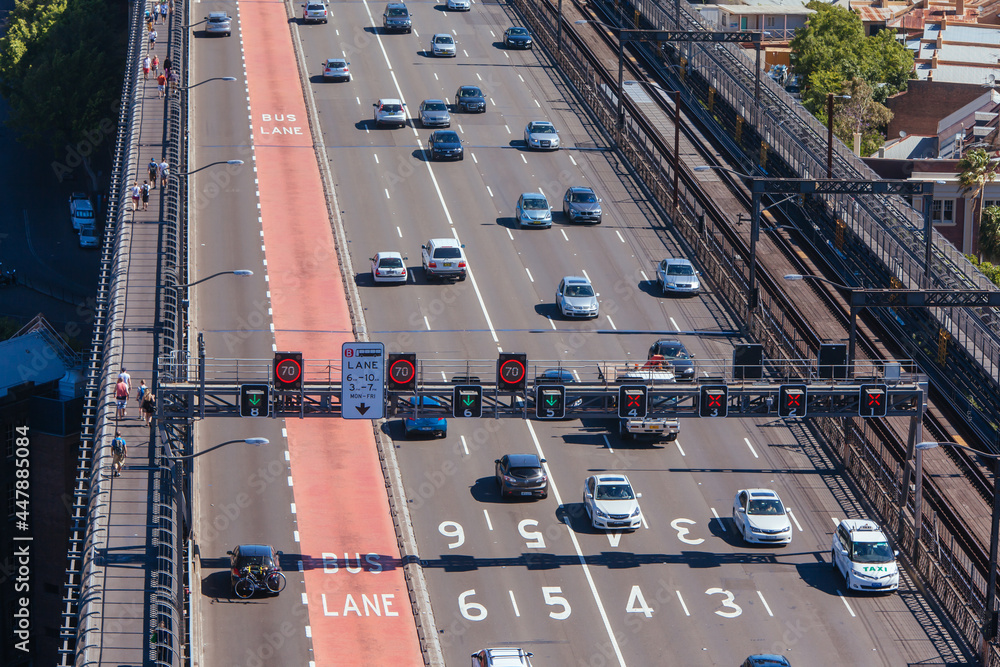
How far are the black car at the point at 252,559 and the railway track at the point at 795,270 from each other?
2456 centimetres

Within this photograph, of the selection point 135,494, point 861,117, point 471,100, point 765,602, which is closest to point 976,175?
point 861,117

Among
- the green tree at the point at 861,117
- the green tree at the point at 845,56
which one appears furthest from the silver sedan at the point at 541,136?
the green tree at the point at 845,56

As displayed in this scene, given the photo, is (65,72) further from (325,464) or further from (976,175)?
(325,464)

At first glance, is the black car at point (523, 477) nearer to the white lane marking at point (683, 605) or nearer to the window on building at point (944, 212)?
the white lane marking at point (683, 605)

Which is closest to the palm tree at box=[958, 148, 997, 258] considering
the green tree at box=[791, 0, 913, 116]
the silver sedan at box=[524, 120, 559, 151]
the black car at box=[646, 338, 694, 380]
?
the green tree at box=[791, 0, 913, 116]

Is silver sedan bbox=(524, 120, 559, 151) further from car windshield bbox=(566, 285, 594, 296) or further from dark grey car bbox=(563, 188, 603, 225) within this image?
car windshield bbox=(566, 285, 594, 296)

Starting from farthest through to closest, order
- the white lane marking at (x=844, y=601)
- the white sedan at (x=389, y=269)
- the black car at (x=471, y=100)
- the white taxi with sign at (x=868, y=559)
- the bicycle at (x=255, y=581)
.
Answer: the black car at (x=471, y=100)
the white sedan at (x=389, y=269)
the white taxi with sign at (x=868, y=559)
the white lane marking at (x=844, y=601)
the bicycle at (x=255, y=581)

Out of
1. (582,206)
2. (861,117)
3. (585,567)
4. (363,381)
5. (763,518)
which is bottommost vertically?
(861,117)

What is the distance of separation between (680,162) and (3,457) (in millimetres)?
42285

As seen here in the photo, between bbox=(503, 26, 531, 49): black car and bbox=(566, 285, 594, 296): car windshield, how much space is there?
141ft

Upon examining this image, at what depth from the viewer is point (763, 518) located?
5178cm

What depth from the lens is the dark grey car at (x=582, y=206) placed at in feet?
261

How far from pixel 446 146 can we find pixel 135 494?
1622 inches

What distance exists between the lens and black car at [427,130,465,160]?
285ft
